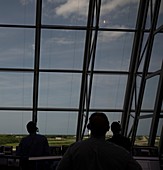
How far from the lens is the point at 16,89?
9.09 meters

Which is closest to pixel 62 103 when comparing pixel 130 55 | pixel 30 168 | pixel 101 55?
pixel 101 55

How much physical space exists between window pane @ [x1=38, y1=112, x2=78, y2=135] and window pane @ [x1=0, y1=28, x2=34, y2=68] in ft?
4.87

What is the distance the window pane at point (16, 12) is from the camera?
8.43 m

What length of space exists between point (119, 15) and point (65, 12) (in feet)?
4.63

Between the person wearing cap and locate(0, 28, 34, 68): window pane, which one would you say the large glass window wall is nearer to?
locate(0, 28, 34, 68): window pane

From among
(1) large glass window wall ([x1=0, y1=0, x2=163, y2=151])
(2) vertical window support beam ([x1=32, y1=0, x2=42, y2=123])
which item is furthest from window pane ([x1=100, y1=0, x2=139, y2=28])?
(2) vertical window support beam ([x1=32, y1=0, x2=42, y2=123])

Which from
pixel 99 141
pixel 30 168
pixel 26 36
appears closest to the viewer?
pixel 99 141

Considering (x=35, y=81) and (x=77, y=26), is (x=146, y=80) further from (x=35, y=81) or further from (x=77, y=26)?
(x=35, y=81)

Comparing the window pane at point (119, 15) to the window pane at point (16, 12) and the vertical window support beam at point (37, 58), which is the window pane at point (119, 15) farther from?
the window pane at point (16, 12)

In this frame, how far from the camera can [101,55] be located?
889 centimetres

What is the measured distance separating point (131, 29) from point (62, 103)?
272 cm

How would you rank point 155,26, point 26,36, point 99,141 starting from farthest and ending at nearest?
point 26,36
point 155,26
point 99,141

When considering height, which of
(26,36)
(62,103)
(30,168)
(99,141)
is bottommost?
(62,103)

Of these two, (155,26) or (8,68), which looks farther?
(8,68)
